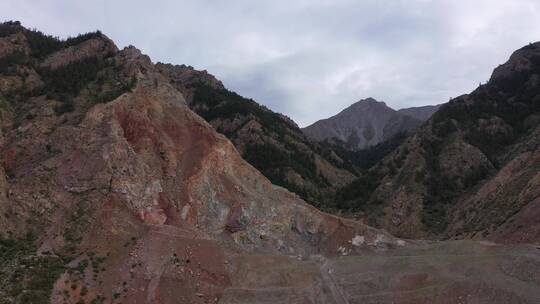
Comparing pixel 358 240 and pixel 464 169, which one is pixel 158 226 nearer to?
pixel 358 240

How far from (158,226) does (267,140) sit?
86.0 m

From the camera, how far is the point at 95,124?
49.6m

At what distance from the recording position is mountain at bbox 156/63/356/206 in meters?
120

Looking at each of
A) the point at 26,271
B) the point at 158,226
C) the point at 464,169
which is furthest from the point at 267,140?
the point at 26,271

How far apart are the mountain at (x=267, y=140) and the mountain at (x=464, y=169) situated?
12.2 meters

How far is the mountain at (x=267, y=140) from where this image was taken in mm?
119938

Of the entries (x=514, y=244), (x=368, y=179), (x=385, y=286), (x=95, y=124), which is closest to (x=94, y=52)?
(x=95, y=124)

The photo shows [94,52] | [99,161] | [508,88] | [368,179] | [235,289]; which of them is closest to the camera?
[235,289]

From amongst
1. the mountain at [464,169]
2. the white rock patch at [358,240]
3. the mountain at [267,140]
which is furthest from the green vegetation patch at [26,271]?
the mountain at [267,140]

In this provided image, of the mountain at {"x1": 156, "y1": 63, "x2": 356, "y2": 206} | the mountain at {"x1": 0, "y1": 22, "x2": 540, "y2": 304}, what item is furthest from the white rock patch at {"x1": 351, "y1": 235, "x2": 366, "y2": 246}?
the mountain at {"x1": 156, "y1": 63, "x2": 356, "y2": 206}

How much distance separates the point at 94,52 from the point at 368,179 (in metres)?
65.9

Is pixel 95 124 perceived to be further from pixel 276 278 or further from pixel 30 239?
pixel 276 278

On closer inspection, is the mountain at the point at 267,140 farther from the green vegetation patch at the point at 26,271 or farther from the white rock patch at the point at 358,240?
the green vegetation patch at the point at 26,271

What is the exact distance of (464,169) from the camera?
102 m
